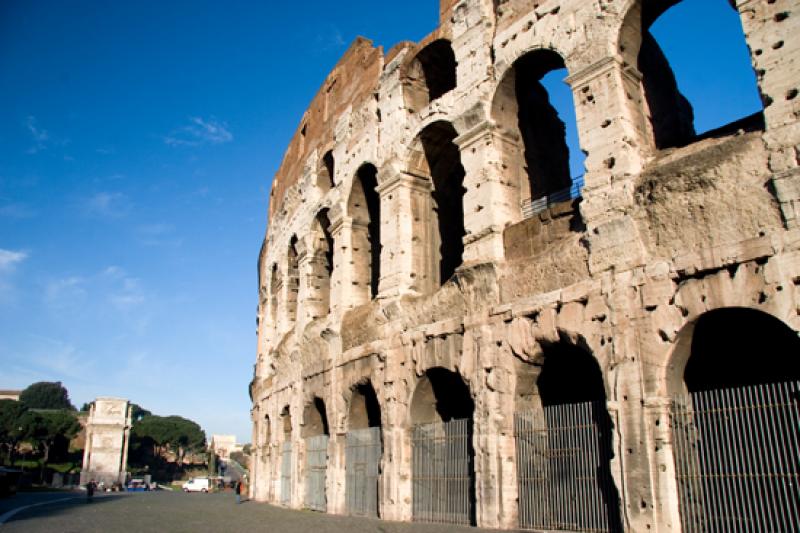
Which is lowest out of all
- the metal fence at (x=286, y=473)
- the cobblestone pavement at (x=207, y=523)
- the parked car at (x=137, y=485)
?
the parked car at (x=137, y=485)

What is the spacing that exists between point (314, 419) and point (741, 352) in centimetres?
892

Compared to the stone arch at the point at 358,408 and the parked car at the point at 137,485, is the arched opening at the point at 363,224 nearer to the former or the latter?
the stone arch at the point at 358,408

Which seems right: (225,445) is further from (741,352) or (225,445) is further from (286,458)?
(741,352)

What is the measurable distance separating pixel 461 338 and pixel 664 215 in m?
3.31

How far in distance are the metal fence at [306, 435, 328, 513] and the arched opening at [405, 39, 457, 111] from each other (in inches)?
265

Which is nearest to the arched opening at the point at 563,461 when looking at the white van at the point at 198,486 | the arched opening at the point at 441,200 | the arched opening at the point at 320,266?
the arched opening at the point at 441,200

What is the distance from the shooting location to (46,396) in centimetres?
8188

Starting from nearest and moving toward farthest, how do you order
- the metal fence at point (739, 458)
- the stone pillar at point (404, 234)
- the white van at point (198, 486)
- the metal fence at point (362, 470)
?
the metal fence at point (739, 458)
the metal fence at point (362, 470)
the stone pillar at point (404, 234)
the white van at point (198, 486)

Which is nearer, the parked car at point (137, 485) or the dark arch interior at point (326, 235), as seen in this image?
the dark arch interior at point (326, 235)

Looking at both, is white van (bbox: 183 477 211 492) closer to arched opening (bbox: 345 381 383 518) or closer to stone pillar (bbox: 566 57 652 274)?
arched opening (bbox: 345 381 383 518)

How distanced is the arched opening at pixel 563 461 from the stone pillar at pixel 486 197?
1.76 metres

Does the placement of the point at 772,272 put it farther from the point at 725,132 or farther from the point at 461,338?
the point at 461,338

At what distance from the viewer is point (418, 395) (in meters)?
9.91

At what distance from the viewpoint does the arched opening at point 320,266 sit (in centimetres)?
1480
